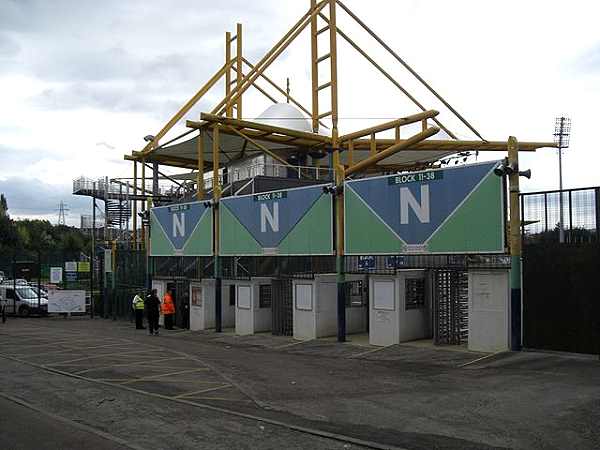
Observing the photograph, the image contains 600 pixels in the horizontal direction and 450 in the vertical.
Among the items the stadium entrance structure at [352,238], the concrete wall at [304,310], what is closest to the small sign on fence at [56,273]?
the stadium entrance structure at [352,238]

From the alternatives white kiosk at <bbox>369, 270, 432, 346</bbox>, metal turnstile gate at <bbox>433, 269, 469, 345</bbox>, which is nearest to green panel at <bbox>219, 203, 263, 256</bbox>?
white kiosk at <bbox>369, 270, 432, 346</bbox>

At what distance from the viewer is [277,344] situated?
2073cm

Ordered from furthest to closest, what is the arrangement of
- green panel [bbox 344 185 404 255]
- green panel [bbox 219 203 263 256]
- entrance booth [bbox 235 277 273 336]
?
green panel [bbox 219 203 263 256] → entrance booth [bbox 235 277 273 336] → green panel [bbox 344 185 404 255]

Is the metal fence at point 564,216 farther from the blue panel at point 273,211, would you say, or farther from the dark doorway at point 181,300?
the dark doorway at point 181,300

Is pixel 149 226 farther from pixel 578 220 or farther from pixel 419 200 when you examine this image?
pixel 578 220

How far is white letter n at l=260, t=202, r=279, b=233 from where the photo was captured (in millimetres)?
23031

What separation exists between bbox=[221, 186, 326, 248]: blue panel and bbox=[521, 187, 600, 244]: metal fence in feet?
23.4

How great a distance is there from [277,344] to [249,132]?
49.0ft

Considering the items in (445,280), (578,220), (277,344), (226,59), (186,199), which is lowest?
(277,344)

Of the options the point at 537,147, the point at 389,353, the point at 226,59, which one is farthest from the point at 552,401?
the point at 226,59

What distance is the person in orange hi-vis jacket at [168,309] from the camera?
2709 cm

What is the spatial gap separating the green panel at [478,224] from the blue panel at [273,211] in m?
5.32

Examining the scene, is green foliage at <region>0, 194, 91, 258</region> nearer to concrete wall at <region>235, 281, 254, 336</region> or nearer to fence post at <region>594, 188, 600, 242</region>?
Result: concrete wall at <region>235, 281, 254, 336</region>

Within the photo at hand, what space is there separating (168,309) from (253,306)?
16.8ft
